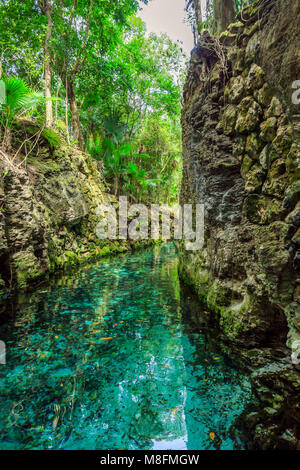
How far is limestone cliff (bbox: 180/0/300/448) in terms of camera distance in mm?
2309

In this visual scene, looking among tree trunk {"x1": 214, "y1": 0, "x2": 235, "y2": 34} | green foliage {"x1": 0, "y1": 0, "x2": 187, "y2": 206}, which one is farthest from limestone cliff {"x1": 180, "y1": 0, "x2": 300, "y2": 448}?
green foliage {"x1": 0, "y1": 0, "x2": 187, "y2": 206}

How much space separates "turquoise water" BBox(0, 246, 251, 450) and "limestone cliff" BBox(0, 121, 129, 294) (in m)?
1.55

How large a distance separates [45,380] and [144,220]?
1631 cm

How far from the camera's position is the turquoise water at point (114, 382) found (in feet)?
6.59

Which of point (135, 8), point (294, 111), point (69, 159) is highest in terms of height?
point (135, 8)

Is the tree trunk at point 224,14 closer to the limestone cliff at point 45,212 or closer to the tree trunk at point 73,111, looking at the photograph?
the limestone cliff at point 45,212

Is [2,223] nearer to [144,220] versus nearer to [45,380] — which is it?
[45,380]

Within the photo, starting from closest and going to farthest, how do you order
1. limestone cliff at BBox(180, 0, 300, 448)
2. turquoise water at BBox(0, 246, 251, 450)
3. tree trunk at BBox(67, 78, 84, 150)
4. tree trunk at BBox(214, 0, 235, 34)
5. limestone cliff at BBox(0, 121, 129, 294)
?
turquoise water at BBox(0, 246, 251, 450)
limestone cliff at BBox(180, 0, 300, 448)
tree trunk at BBox(214, 0, 235, 34)
limestone cliff at BBox(0, 121, 129, 294)
tree trunk at BBox(67, 78, 84, 150)

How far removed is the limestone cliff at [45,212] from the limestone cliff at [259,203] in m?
4.43

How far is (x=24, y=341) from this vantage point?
3.55 m

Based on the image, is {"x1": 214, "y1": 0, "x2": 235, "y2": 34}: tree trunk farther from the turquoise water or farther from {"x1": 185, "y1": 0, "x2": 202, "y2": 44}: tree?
the turquoise water

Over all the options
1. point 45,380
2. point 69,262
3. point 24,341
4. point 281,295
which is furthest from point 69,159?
point 281,295

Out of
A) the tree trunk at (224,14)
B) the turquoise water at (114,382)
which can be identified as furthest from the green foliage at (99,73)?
the turquoise water at (114,382)

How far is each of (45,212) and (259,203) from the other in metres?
6.83
